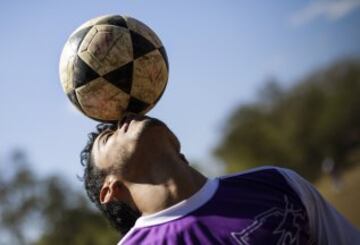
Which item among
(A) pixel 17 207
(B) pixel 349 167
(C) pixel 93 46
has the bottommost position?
(B) pixel 349 167

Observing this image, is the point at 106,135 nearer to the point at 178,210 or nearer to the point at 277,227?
the point at 178,210

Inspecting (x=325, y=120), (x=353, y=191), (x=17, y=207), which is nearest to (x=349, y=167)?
(x=325, y=120)

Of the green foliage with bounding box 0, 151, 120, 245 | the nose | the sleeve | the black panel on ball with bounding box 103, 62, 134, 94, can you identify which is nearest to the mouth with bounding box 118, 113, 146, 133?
the nose

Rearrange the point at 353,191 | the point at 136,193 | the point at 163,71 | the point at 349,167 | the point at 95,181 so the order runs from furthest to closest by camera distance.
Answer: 1. the point at 349,167
2. the point at 353,191
3. the point at 163,71
4. the point at 95,181
5. the point at 136,193

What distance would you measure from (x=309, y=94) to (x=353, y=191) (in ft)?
76.7

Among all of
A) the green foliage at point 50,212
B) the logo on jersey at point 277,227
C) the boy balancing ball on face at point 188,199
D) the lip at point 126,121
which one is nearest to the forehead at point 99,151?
the boy balancing ball on face at point 188,199

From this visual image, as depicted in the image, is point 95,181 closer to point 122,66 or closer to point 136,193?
point 136,193

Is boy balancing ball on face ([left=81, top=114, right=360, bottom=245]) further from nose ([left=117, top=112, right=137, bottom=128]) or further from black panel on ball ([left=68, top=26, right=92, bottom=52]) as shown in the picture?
black panel on ball ([left=68, top=26, right=92, bottom=52])

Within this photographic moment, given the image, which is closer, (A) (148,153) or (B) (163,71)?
(A) (148,153)

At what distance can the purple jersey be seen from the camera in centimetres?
253

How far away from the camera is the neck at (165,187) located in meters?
2.76

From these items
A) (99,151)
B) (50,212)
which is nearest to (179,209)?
(99,151)

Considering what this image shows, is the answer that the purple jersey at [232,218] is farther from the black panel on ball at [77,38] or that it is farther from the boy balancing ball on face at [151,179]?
the black panel on ball at [77,38]

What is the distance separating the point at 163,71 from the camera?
134 inches
